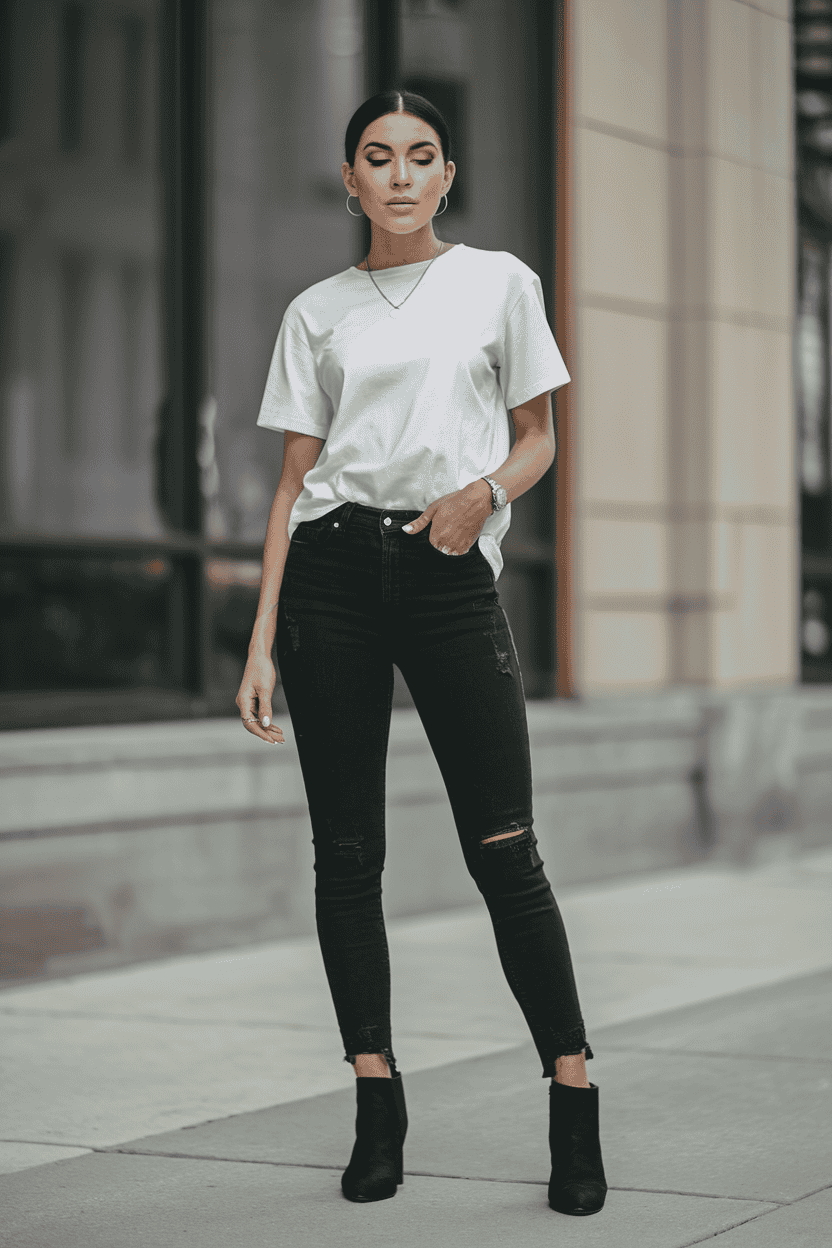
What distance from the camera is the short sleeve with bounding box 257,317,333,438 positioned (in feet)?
12.8

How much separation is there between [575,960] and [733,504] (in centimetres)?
337

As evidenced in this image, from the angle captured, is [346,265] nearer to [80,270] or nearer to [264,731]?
[80,270]

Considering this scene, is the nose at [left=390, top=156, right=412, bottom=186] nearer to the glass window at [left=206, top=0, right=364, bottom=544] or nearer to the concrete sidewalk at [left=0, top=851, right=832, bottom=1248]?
the concrete sidewalk at [left=0, top=851, right=832, bottom=1248]

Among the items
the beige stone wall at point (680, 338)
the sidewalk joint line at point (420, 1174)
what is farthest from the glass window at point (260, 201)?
the sidewalk joint line at point (420, 1174)

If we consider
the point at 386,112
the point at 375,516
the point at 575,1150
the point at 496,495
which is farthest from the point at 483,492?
the point at 575,1150

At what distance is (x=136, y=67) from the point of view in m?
7.56

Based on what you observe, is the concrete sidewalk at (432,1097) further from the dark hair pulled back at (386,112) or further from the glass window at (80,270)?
the dark hair pulled back at (386,112)

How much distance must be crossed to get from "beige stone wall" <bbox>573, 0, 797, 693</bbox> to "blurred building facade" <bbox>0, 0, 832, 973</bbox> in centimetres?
2

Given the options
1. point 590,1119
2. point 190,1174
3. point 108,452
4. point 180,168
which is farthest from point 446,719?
point 180,168

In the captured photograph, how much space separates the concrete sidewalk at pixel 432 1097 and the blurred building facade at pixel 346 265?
2.77ft

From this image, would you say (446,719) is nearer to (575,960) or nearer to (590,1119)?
(590,1119)

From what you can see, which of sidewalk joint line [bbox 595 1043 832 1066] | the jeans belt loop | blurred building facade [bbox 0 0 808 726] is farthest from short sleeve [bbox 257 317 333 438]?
blurred building facade [bbox 0 0 808 726]

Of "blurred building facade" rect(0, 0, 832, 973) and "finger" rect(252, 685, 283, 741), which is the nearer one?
"finger" rect(252, 685, 283, 741)

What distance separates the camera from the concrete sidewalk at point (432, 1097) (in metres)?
3.78
